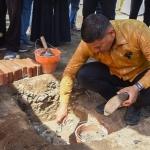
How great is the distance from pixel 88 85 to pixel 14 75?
44.1 inches

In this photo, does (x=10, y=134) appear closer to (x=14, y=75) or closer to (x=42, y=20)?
(x=14, y=75)

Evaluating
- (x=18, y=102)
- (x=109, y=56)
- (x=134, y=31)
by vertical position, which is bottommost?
(x=18, y=102)

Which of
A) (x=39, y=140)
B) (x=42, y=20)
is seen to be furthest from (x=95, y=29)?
(x=42, y=20)

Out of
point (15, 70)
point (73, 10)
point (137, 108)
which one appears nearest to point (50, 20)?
point (15, 70)

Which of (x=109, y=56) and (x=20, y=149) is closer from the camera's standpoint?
(x=20, y=149)

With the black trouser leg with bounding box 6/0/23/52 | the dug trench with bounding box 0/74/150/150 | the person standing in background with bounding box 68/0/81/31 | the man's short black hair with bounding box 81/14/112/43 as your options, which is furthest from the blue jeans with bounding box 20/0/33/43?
the man's short black hair with bounding box 81/14/112/43

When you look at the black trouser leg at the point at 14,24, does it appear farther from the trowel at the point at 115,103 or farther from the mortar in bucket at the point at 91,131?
the trowel at the point at 115,103

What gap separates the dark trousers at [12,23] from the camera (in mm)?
3855

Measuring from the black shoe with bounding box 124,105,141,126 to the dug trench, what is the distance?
70mm

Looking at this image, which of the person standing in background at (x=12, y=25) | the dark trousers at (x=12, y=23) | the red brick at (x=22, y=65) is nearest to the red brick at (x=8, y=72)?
the red brick at (x=22, y=65)

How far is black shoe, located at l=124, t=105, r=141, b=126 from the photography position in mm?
3030

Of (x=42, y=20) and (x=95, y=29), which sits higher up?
(x=95, y=29)

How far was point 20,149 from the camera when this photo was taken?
244 cm

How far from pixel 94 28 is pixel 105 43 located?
196 mm
